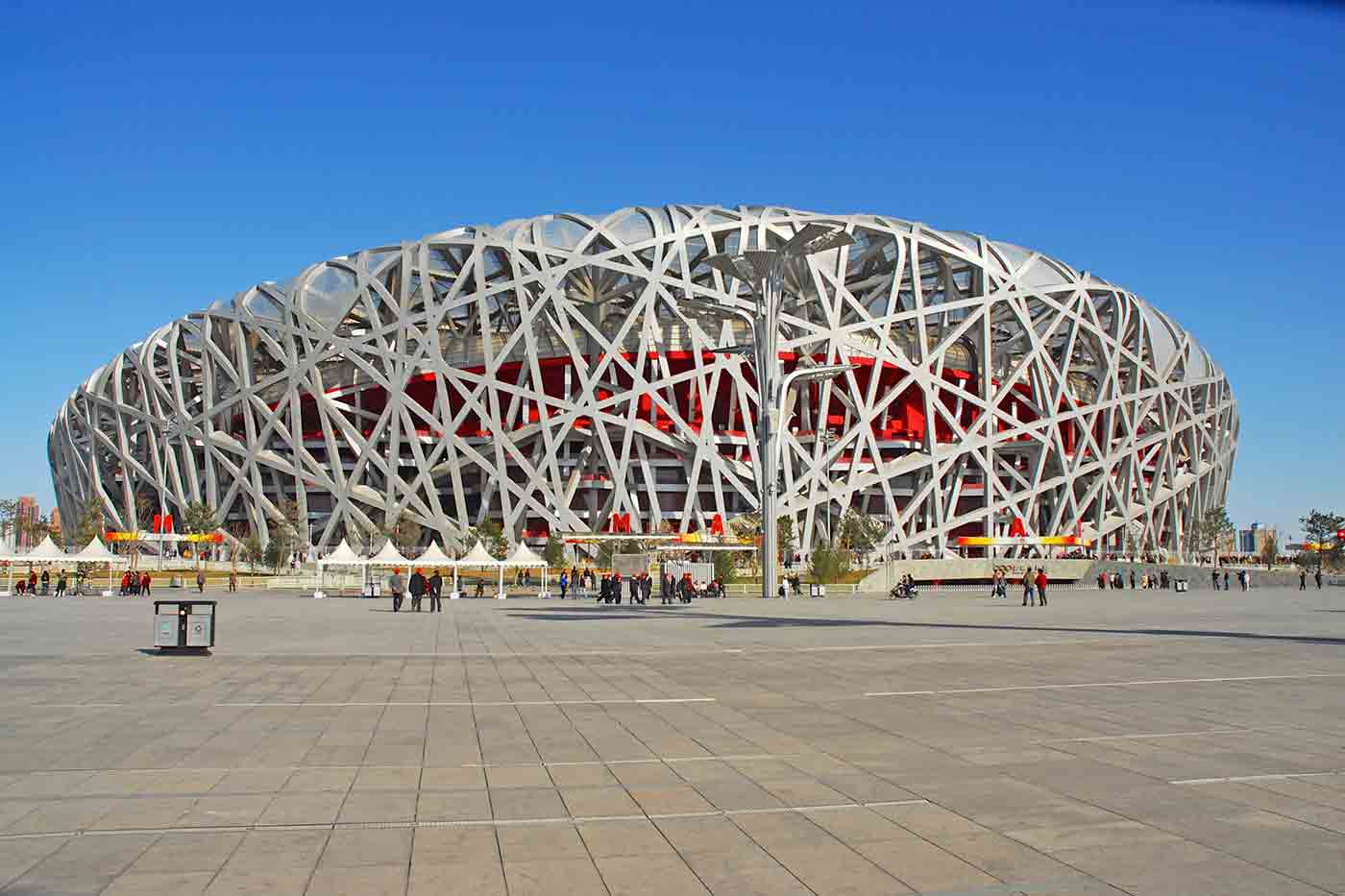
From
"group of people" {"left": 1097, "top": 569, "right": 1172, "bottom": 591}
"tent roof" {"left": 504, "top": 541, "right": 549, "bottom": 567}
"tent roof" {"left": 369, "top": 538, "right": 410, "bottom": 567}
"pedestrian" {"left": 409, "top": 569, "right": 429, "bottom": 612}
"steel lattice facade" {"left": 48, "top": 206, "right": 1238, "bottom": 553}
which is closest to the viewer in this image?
"pedestrian" {"left": 409, "top": 569, "right": 429, "bottom": 612}

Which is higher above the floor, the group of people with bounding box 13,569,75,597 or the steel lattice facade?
the steel lattice facade

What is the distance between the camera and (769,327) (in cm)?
4078

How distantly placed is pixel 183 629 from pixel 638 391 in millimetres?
51027

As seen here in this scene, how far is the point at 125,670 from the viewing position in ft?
48.6

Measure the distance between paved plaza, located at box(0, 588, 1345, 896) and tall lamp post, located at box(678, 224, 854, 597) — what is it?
862 inches

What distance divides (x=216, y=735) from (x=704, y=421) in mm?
58469

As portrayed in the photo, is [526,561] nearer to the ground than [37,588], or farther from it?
farther from it

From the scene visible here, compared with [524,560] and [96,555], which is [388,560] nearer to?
[524,560]

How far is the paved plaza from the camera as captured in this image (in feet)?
18.2

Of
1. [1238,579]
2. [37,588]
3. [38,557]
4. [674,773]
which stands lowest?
[37,588]

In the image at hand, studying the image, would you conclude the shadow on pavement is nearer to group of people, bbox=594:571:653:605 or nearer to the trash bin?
group of people, bbox=594:571:653:605

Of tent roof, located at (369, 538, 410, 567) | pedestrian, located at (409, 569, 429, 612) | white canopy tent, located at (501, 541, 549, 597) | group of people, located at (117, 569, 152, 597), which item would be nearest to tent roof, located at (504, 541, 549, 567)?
white canopy tent, located at (501, 541, 549, 597)

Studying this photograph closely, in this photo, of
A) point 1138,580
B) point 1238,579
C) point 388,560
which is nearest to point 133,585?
point 388,560

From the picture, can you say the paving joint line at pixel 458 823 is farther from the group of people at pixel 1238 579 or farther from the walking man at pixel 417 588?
the group of people at pixel 1238 579
